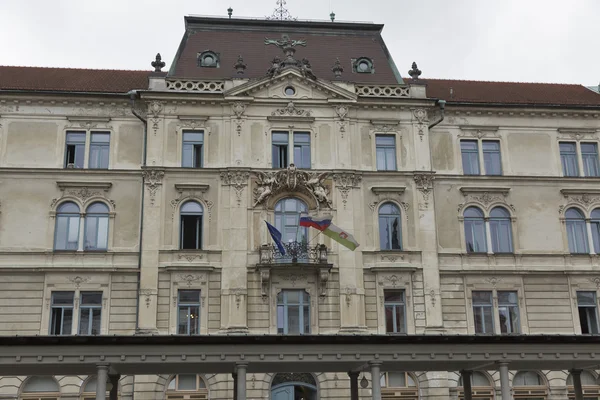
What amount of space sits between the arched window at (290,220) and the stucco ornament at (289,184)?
67 cm

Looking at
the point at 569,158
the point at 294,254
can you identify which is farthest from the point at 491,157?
the point at 294,254

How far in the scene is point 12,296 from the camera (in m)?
34.7

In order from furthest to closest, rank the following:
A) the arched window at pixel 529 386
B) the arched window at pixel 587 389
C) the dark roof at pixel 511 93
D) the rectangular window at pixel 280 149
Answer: the dark roof at pixel 511 93 < the rectangular window at pixel 280 149 < the arched window at pixel 587 389 < the arched window at pixel 529 386

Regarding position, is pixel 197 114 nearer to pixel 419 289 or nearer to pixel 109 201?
pixel 109 201

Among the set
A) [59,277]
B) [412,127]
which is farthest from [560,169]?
[59,277]

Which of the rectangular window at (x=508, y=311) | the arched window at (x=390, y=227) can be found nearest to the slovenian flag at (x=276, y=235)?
the arched window at (x=390, y=227)

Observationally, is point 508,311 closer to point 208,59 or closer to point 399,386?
point 399,386

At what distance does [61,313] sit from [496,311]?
20411 mm

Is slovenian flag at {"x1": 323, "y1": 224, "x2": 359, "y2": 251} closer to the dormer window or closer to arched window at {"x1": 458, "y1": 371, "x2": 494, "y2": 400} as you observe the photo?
arched window at {"x1": 458, "y1": 371, "x2": 494, "y2": 400}

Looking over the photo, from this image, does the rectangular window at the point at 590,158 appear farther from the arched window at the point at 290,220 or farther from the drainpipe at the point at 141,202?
the drainpipe at the point at 141,202

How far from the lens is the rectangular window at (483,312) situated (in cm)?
3675

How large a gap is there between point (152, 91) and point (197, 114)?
2.43 m

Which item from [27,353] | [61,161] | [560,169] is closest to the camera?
[27,353]

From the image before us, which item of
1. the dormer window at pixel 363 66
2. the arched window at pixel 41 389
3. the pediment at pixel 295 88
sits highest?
the dormer window at pixel 363 66
